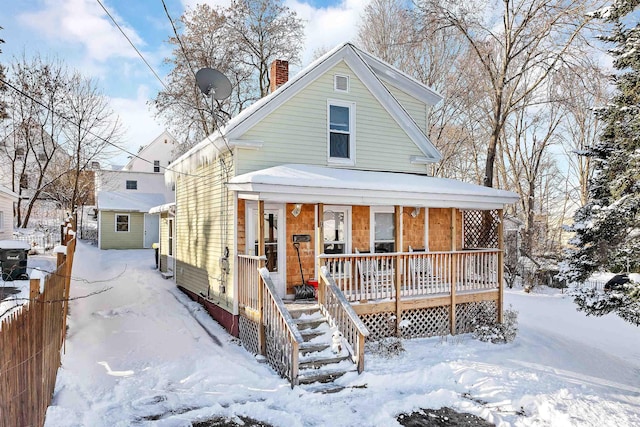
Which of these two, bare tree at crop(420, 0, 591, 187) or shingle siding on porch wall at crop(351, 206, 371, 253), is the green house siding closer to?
shingle siding on porch wall at crop(351, 206, 371, 253)

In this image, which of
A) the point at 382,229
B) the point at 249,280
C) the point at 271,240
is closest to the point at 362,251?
the point at 382,229

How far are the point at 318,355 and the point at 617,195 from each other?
21.6 feet

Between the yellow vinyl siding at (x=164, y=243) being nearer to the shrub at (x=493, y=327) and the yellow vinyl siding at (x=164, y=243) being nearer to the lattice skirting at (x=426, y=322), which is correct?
the lattice skirting at (x=426, y=322)

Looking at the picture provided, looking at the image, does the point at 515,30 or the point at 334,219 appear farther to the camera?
the point at 515,30

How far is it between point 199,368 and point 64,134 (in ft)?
74.3

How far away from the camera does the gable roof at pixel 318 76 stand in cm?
973

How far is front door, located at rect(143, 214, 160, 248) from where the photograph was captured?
2611cm

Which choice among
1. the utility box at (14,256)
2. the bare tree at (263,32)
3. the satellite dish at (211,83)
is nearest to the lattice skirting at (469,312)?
the satellite dish at (211,83)

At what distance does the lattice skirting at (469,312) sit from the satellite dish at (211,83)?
7.95 metres

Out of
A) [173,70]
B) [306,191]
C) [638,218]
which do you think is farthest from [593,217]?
[173,70]

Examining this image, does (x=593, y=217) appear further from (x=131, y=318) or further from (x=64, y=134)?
(x=64, y=134)

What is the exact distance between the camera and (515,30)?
16953 millimetres

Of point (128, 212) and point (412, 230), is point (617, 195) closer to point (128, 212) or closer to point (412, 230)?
point (412, 230)

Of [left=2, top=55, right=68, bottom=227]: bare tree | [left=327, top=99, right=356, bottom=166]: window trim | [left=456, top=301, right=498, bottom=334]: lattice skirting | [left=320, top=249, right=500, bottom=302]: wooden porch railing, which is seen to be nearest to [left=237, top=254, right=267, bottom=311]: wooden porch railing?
[left=320, top=249, right=500, bottom=302]: wooden porch railing
